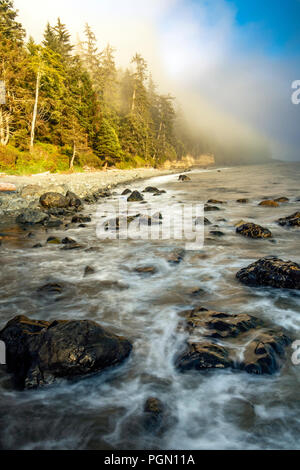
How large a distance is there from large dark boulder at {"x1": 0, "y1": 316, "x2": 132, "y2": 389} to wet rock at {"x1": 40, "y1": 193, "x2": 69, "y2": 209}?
10.5 m

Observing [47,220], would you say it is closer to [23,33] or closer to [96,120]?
[96,120]

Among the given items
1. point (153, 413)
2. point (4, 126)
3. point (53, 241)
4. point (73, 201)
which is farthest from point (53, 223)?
point (4, 126)

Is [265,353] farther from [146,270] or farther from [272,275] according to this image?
[146,270]

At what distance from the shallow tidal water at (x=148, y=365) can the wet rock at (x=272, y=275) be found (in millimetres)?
182

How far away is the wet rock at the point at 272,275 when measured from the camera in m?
4.90

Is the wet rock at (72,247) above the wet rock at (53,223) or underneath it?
underneath

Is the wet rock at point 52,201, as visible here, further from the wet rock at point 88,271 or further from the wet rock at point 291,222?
the wet rock at point 291,222

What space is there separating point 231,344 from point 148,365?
1.09 m

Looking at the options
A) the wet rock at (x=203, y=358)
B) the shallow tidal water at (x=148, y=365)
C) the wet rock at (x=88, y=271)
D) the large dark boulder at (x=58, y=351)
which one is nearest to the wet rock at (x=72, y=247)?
the shallow tidal water at (x=148, y=365)

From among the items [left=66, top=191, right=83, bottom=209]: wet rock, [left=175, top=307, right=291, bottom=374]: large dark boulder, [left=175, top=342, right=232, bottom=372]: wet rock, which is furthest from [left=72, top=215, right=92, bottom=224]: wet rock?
[left=175, top=342, right=232, bottom=372]: wet rock

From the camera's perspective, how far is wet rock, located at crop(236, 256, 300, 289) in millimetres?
4898

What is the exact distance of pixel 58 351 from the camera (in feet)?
9.29

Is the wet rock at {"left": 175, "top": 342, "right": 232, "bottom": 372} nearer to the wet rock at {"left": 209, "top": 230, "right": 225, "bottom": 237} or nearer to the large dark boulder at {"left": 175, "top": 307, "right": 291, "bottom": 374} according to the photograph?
the large dark boulder at {"left": 175, "top": 307, "right": 291, "bottom": 374}

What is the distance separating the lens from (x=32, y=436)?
2242mm
